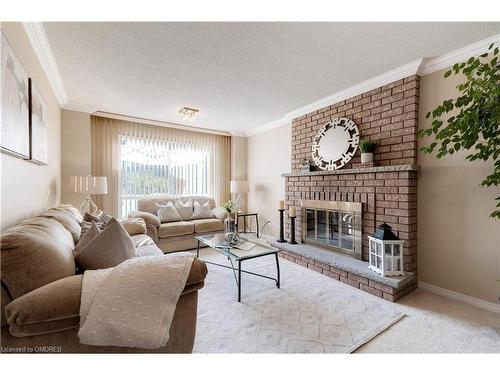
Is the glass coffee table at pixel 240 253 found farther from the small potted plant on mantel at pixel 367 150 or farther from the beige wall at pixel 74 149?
the beige wall at pixel 74 149

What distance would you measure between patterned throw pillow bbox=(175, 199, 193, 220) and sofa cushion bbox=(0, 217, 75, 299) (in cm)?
291

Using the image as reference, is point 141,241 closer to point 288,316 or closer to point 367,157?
point 288,316

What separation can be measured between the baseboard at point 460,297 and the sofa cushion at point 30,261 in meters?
3.08

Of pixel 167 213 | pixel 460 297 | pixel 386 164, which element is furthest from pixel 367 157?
pixel 167 213

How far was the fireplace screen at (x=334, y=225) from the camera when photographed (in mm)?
→ 2727

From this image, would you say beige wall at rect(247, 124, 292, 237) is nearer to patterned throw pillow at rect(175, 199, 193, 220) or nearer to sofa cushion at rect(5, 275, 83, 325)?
patterned throw pillow at rect(175, 199, 193, 220)

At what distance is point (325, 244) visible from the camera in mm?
3057

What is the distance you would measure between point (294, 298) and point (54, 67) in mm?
3442

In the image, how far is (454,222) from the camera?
2137mm

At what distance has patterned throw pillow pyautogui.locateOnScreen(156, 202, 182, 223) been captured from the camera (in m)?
3.87

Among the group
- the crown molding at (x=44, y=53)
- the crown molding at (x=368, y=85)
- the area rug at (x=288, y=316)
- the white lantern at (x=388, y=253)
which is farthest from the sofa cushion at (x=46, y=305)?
the crown molding at (x=368, y=85)

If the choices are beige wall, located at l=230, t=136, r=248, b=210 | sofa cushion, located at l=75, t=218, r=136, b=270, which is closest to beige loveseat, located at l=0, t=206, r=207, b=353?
sofa cushion, located at l=75, t=218, r=136, b=270
